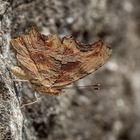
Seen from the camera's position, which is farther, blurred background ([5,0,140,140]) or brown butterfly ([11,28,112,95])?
blurred background ([5,0,140,140])

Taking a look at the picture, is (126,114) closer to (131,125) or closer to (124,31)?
(131,125)

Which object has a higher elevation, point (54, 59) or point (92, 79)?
point (92, 79)

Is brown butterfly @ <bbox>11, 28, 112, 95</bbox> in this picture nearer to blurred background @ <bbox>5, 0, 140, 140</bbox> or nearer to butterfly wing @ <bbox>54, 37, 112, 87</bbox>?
butterfly wing @ <bbox>54, 37, 112, 87</bbox>

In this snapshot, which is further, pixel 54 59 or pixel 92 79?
pixel 92 79

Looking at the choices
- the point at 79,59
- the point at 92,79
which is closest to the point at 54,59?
the point at 79,59

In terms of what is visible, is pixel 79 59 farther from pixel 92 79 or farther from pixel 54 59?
pixel 92 79

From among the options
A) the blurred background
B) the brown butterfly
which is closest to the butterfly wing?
the brown butterfly

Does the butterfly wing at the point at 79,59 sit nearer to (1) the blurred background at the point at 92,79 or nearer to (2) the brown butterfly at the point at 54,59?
(2) the brown butterfly at the point at 54,59
